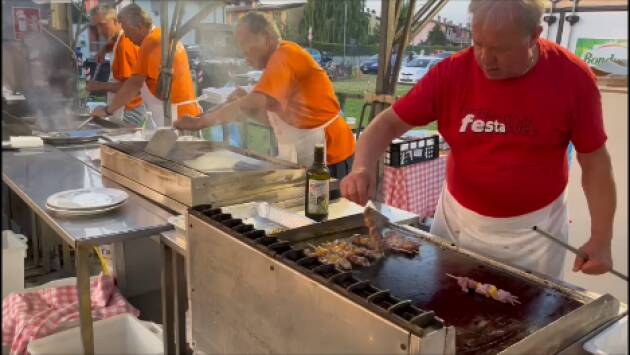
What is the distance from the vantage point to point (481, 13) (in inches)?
55.6

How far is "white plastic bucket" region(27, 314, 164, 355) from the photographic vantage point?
1924 mm

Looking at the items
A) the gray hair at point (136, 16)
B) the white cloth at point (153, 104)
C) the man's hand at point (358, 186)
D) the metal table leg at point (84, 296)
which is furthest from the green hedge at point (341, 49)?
the metal table leg at point (84, 296)

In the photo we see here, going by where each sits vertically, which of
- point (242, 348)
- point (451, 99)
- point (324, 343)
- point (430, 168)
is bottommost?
point (430, 168)

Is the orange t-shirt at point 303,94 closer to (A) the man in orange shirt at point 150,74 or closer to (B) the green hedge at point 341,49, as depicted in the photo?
(B) the green hedge at point 341,49

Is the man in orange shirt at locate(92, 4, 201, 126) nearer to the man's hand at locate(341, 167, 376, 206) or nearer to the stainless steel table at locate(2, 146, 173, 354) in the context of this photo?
the stainless steel table at locate(2, 146, 173, 354)

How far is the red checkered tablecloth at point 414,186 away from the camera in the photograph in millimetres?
4074

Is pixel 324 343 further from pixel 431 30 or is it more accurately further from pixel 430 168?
pixel 430 168

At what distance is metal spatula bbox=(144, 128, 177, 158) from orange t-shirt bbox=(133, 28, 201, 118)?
0.45 metres

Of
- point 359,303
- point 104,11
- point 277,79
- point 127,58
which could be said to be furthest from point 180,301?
point 104,11

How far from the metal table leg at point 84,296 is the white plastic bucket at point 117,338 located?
101mm

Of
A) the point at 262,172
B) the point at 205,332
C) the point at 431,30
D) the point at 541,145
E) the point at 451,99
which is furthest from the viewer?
the point at 431,30

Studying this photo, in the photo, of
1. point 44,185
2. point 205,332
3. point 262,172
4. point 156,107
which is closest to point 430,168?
point 156,107

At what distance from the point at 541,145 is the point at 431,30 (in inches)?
70.5

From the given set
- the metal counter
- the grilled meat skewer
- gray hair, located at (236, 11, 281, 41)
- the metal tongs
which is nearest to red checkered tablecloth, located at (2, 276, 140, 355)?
the metal counter
